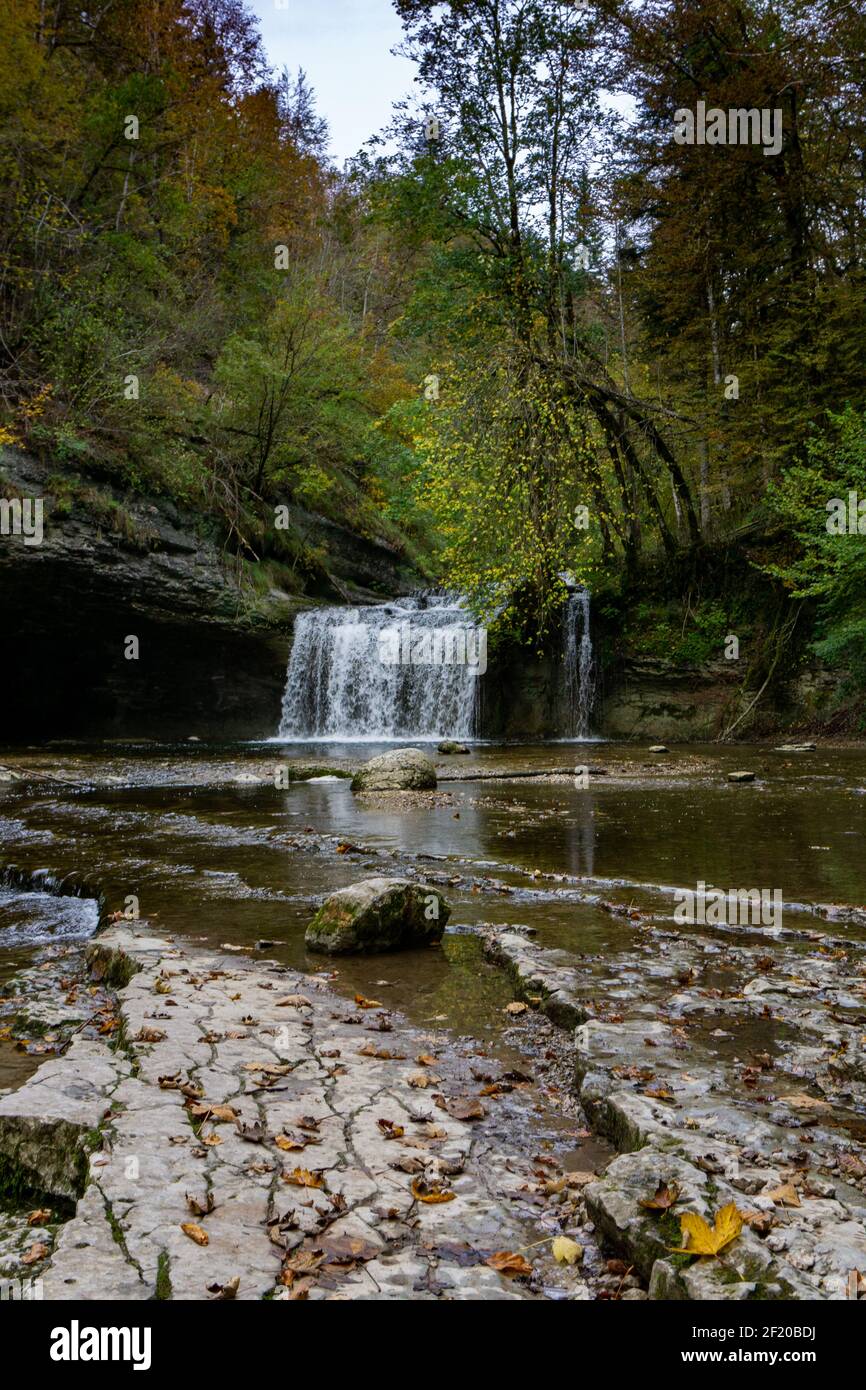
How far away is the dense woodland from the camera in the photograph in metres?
17.3

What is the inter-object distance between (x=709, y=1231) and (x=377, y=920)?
10.7 ft

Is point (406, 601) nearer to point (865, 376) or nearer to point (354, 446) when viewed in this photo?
point (354, 446)

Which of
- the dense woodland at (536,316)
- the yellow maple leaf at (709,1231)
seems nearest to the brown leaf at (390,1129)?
the yellow maple leaf at (709,1231)

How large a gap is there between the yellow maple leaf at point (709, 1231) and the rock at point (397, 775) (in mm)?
10321

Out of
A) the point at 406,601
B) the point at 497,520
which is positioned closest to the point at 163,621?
the point at 406,601

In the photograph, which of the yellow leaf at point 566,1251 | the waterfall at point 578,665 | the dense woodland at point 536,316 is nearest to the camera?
the yellow leaf at point 566,1251

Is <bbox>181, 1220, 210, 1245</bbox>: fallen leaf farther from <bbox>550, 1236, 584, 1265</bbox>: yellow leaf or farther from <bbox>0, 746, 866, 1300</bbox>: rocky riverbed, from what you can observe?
<bbox>550, 1236, 584, 1265</bbox>: yellow leaf

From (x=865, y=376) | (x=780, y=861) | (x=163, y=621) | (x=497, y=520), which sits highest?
(x=865, y=376)

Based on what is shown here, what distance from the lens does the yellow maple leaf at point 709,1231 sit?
2129 millimetres

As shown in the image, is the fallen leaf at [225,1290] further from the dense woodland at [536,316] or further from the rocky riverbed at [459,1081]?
the dense woodland at [536,316]

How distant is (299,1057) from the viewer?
3.62 metres

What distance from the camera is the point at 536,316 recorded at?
1942 cm
